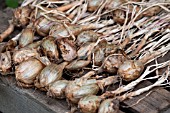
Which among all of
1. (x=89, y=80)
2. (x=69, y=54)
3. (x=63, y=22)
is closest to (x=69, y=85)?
(x=89, y=80)

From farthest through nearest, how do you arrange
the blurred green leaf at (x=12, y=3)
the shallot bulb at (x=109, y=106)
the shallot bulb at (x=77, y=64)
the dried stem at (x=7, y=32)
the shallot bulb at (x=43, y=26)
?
the blurred green leaf at (x=12, y=3) → the dried stem at (x=7, y=32) → the shallot bulb at (x=43, y=26) → the shallot bulb at (x=77, y=64) → the shallot bulb at (x=109, y=106)

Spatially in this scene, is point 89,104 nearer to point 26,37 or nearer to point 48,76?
point 48,76

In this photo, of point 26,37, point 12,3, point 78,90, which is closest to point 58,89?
point 78,90

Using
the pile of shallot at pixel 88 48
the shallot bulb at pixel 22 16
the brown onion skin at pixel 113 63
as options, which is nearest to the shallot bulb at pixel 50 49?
the pile of shallot at pixel 88 48

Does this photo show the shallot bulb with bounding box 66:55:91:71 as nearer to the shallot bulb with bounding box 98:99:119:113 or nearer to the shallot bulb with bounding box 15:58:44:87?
the shallot bulb with bounding box 15:58:44:87

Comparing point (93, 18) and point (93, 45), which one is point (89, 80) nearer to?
point (93, 45)

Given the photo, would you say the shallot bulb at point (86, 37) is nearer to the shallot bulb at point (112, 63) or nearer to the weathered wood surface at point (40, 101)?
the shallot bulb at point (112, 63)
